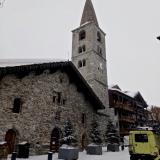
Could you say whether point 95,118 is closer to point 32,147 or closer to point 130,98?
point 32,147

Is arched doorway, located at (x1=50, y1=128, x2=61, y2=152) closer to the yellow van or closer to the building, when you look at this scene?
the yellow van

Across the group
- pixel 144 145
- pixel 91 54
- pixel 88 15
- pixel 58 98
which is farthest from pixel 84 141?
pixel 88 15

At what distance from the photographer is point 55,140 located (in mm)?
21125

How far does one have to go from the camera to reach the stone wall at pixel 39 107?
17.6 m

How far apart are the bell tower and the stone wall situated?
36.5 feet

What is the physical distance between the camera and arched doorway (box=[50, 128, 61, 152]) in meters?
20.7

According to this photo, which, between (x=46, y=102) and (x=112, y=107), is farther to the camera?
(x=112, y=107)

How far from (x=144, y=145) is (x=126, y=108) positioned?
3034 cm

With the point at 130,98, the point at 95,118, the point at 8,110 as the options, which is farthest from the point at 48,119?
the point at 130,98

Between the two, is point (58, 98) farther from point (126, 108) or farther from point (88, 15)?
point (88, 15)

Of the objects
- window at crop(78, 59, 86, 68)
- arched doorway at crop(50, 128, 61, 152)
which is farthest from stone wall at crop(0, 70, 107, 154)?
window at crop(78, 59, 86, 68)

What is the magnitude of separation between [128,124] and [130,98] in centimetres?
574

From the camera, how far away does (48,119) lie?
2044 cm

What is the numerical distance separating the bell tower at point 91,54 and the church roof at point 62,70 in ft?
27.5
